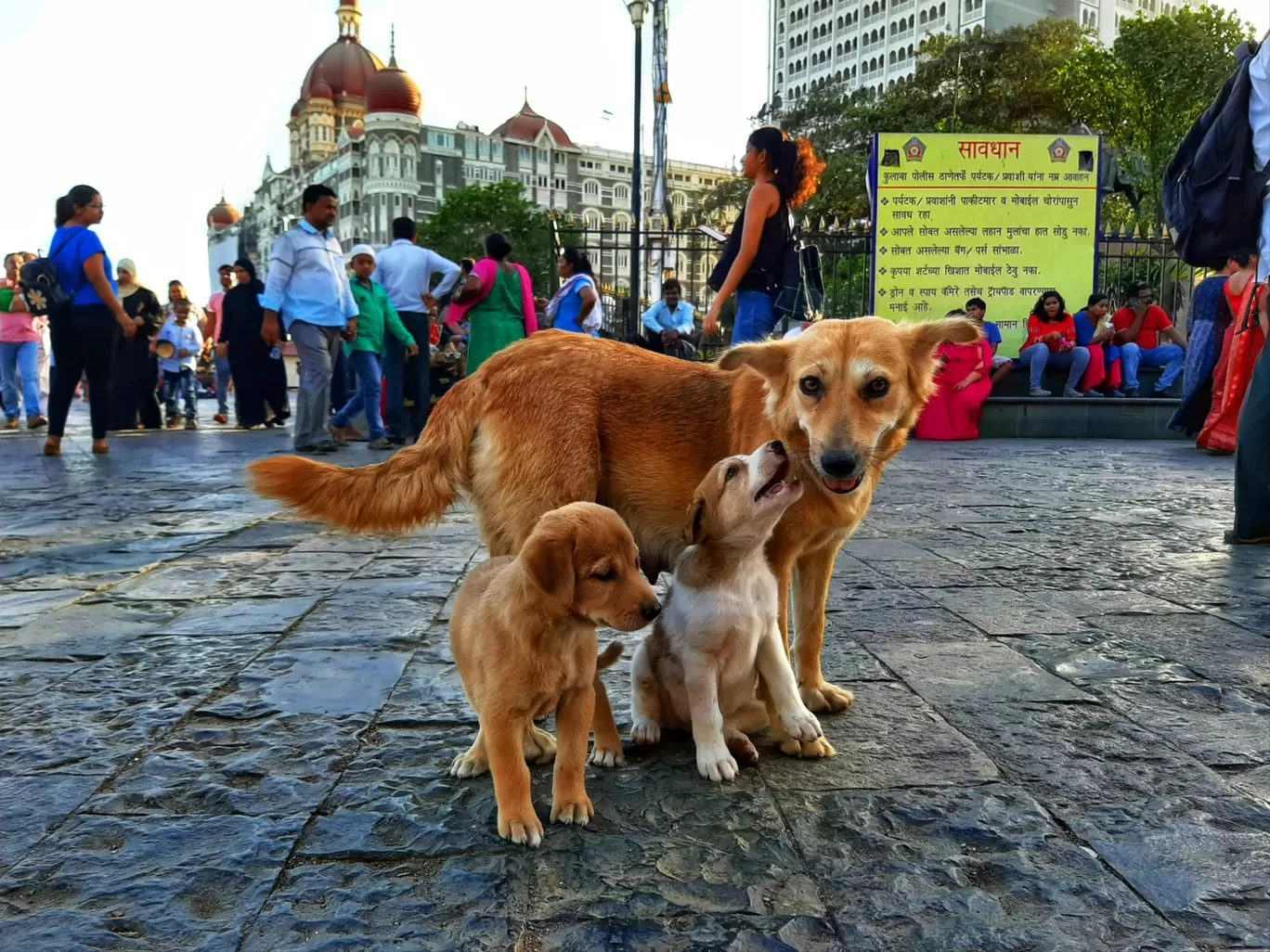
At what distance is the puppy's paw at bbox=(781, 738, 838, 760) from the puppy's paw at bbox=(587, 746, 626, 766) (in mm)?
484

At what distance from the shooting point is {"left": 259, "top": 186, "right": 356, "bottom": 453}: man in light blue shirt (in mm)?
9570

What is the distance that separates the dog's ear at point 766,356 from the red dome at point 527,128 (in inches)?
4758

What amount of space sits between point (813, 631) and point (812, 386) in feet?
2.75

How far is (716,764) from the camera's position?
250 cm

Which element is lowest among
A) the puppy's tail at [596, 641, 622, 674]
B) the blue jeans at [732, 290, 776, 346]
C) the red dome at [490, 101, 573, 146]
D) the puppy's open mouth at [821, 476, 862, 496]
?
the puppy's tail at [596, 641, 622, 674]

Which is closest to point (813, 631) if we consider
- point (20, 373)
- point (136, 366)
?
point (136, 366)

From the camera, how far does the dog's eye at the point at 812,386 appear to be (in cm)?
283

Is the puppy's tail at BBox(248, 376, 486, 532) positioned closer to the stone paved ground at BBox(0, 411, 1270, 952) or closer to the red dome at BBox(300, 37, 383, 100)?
the stone paved ground at BBox(0, 411, 1270, 952)

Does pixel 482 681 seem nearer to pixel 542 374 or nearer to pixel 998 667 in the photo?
pixel 542 374

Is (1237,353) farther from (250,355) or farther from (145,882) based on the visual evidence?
(250,355)

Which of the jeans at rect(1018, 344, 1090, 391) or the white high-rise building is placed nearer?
the jeans at rect(1018, 344, 1090, 391)

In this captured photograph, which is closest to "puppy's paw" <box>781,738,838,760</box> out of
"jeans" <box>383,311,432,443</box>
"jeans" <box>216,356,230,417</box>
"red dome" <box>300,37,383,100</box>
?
"jeans" <box>383,311,432,443</box>

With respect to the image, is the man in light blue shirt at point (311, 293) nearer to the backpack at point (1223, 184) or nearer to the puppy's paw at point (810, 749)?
the backpack at point (1223, 184)

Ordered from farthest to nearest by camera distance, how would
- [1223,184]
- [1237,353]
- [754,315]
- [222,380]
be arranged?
[222,380] → [1237,353] → [754,315] → [1223,184]
